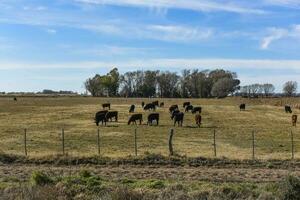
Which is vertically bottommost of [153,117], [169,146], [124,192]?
[169,146]

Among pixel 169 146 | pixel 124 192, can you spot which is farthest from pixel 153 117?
pixel 124 192

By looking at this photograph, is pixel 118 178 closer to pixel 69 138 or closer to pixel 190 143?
pixel 190 143

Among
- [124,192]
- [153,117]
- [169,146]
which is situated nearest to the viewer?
[124,192]

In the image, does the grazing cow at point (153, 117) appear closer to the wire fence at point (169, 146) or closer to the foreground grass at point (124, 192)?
the wire fence at point (169, 146)

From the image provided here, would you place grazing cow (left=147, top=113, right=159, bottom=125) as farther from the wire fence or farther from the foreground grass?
the foreground grass

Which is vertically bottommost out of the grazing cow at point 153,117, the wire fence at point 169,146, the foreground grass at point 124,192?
the wire fence at point 169,146

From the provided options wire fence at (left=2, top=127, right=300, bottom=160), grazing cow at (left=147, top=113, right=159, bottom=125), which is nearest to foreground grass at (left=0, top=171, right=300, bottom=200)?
wire fence at (left=2, top=127, right=300, bottom=160)

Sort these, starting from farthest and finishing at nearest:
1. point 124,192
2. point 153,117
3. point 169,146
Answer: point 153,117, point 169,146, point 124,192

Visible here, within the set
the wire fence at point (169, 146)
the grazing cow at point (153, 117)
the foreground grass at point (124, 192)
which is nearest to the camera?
the foreground grass at point (124, 192)

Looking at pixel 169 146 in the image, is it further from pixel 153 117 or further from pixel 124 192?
pixel 153 117

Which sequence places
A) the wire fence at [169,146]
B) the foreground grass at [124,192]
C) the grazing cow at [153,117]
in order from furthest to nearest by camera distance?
the grazing cow at [153,117]
the wire fence at [169,146]
the foreground grass at [124,192]

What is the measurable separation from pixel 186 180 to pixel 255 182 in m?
2.79

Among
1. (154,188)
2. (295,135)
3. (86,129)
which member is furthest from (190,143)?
(154,188)

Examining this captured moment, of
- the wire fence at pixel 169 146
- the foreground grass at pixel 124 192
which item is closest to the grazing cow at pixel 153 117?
the wire fence at pixel 169 146
